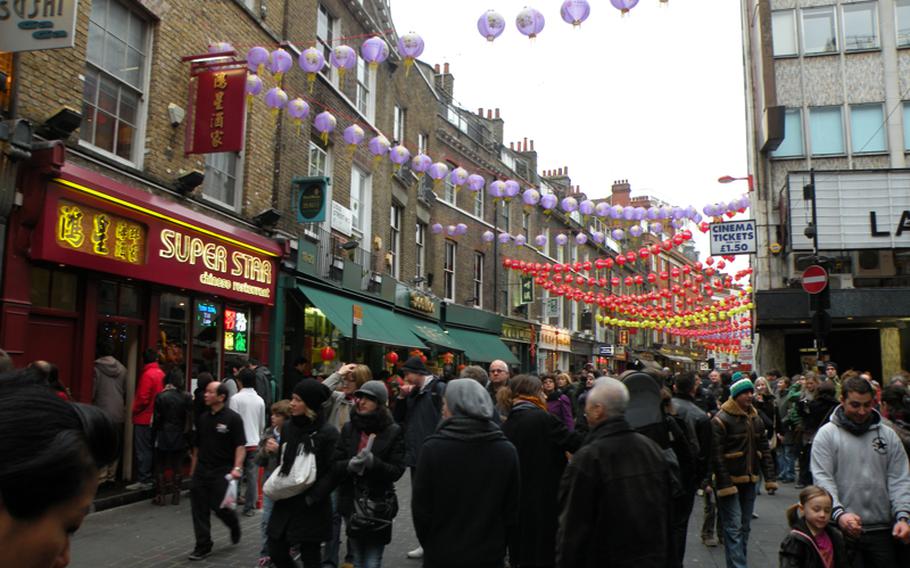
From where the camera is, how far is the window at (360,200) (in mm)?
18156

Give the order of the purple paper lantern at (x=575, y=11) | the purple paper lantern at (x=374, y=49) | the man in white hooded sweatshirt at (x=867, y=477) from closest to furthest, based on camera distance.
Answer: the man in white hooded sweatshirt at (x=867, y=477), the purple paper lantern at (x=575, y=11), the purple paper lantern at (x=374, y=49)

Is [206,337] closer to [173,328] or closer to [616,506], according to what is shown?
[173,328]

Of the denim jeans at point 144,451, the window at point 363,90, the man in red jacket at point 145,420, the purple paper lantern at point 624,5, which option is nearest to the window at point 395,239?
the window at point 363,90

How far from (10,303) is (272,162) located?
267 inches

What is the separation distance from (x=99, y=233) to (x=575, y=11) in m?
6.91

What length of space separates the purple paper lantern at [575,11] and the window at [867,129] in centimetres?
1492

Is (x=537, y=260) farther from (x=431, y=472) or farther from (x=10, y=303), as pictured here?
(x=431, y=472)


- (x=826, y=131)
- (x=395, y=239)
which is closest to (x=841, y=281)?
(x=826, y=131)

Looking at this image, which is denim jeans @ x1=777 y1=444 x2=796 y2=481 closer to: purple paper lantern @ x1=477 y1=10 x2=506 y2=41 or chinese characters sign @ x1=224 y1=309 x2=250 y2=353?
purple paper lantern @ x1=477 y1=10 x2=506 y2=41

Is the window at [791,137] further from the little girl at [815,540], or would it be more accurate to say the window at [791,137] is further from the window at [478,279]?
the little girl at [815,540]

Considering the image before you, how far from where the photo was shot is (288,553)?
532 cm

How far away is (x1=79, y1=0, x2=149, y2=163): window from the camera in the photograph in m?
9.48

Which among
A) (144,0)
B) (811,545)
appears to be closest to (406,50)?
(144,0)

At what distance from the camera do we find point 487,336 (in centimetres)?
2666
